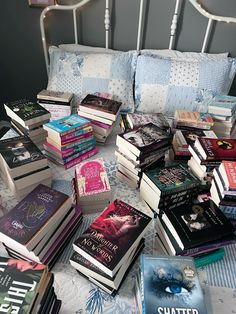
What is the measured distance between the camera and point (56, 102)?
67.9 inches

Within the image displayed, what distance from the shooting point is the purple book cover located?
86 centimetres

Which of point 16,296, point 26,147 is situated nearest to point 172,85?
point 26,147

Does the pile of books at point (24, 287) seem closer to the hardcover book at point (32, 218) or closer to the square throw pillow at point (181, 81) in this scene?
the hardcover book at point (32, 218)

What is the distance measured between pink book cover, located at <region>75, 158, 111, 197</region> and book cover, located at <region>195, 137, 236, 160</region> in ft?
1.47

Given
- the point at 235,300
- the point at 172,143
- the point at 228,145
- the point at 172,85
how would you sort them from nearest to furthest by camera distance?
1. the point at 235,300
2. the point at 228,145
3. the point at 172,143
4. the point at 172,85

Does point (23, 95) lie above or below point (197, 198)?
below

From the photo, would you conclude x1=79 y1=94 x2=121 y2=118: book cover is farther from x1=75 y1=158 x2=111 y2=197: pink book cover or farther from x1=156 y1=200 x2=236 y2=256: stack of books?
x1=156 y1=200 x2=236 y2=256: stack of books

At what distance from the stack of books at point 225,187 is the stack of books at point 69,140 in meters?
0.69

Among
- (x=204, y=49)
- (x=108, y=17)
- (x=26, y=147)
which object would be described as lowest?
(x=26, y=147)

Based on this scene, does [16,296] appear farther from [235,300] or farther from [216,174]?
[216,174]

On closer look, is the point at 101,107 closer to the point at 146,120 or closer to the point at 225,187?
the point at 146,120

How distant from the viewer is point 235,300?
0.90 metres

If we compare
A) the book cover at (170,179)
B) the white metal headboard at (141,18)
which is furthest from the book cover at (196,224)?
the white metal headboard at (141,18)

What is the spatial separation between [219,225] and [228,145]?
43 cm
